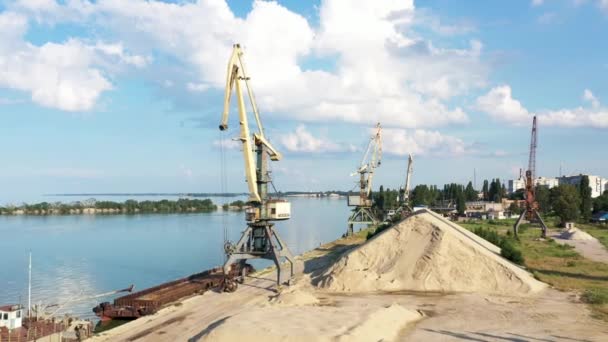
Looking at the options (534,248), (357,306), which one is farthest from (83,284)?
(534,248)

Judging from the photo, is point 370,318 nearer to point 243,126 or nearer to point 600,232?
point 243,126

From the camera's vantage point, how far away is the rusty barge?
34000 mm

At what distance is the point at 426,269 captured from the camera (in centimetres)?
4122

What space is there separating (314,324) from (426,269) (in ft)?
55.4

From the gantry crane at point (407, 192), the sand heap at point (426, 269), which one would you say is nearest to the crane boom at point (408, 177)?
the gantry crane at point (407, 192)

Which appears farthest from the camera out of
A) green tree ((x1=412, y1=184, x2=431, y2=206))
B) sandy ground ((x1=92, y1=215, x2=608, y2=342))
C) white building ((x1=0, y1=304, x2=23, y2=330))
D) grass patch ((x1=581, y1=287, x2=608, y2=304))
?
green tree ((x1=412, y1=184, x2=431, y2=206))

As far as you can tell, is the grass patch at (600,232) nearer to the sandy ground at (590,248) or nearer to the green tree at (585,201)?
the sandy ground at (590,248)

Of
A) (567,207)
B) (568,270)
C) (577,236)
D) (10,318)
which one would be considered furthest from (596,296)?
(567,207)

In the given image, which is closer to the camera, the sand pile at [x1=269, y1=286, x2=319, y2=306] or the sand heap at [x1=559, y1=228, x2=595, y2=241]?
the sand pile at [x1=269, y1=286, x2=319, y2=306]

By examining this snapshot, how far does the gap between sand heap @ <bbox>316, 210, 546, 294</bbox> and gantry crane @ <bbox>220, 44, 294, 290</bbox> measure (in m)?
5.56

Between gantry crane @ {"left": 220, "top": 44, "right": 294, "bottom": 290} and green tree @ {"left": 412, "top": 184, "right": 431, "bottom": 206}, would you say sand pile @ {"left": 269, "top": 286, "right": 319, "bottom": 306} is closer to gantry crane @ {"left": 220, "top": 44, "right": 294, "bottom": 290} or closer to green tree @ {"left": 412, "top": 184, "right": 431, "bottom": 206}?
gantry crane @ {"left": 220, "top": 44, "right": 294, "bottom": 290}

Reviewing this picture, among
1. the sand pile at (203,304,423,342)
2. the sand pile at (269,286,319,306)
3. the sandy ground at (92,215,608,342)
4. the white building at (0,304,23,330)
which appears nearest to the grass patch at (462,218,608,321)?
the sandy ground at (92,215,608,342)

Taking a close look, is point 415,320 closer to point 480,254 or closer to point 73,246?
point 480,254

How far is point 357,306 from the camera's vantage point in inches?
1307
